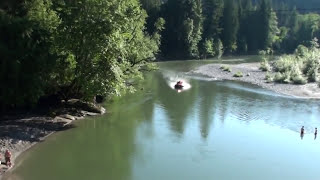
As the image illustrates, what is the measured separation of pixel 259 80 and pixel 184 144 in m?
47.1

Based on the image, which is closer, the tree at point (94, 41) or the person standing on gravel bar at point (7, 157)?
the person standing on gravel bar at point (7, 157)

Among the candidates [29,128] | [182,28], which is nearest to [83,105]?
[29,128]

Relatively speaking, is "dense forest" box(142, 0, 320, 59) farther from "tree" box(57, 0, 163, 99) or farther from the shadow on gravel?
the shadow on gravel

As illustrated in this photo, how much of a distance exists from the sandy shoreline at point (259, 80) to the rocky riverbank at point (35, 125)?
1344 inches

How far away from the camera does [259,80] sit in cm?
8206

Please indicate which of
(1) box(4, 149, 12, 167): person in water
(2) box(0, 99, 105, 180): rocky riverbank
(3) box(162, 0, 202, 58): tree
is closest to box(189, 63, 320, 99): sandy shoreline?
(3) box(162, 0, 202, 58): tree

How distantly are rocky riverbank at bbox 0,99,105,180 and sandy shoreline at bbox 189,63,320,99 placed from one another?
3414cm

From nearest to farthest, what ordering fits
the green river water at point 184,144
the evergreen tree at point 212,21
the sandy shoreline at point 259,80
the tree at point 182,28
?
the green river water at point 184,144
the sandy shoreline at point 259,80
the tree at point 182,28
the evergreen tree at point 212,21

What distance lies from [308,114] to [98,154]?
29.4 meters

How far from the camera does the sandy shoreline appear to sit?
222ft

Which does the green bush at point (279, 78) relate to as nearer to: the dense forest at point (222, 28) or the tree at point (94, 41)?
the tree at point (94, 41)

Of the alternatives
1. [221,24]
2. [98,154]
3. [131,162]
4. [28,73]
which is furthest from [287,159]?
[221,24]

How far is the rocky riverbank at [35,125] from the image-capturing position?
115 ft

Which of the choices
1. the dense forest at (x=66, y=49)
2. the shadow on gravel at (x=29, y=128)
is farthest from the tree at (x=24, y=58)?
the shadow on gravel at (x=29, y=128)
